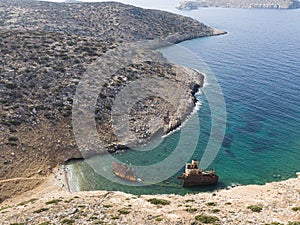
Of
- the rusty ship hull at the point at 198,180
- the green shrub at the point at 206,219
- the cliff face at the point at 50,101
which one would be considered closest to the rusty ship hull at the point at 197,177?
A: the rusty ship hull at the point at 198,180

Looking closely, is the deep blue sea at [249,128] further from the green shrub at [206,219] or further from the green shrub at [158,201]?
the green shrub at [206,219]

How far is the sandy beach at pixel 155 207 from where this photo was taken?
32.9 m

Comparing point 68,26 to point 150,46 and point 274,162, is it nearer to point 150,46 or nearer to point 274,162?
point 150,46

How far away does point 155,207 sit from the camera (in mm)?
36969

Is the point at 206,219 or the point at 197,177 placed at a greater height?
the point at 206,219

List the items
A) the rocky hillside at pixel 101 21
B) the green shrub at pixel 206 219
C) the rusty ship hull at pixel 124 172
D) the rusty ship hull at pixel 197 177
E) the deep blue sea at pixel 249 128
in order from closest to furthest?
the green shrub at pixel 206 219 < the rusty ship hull at pixel 197 177 < the rusty ship hull at pixel 124 172 < the deep blue sea at pixel 249 128 < the rocky hillside at pixel 101 21

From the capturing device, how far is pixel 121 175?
162ft

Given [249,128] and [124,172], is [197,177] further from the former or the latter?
[249,128]

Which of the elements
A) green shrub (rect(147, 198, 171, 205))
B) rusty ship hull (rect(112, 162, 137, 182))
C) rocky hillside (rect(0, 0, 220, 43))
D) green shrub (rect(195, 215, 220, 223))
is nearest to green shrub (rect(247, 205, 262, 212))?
green shrub (rect(195, 215, 220, 223))

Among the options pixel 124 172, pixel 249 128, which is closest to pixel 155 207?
pixel 124 172

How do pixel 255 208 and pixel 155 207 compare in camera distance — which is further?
pixel 155 207

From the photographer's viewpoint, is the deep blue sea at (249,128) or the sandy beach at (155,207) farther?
the deep blue sea at (249,128)

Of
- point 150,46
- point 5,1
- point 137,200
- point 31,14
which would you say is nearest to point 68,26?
point 31,14

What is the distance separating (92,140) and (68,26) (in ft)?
318
